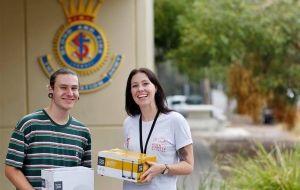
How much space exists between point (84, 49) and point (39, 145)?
9.10 ft

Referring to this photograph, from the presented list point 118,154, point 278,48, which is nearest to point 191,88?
point 278,48

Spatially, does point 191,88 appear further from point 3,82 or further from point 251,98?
point 3,82

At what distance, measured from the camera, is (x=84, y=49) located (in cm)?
543

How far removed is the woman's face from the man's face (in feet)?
1.41

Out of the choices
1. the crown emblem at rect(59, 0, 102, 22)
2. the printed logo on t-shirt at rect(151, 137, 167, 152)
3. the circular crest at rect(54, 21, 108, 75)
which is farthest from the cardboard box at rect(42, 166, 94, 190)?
the crown emblem at rect(59, 0, 102, 22)

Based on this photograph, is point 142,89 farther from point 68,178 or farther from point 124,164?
point 68,178

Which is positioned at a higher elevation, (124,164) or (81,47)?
Answer: (81,47)

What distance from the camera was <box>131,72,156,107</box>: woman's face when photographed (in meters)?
3.07

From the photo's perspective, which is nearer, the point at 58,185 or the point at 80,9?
the point at 58,185

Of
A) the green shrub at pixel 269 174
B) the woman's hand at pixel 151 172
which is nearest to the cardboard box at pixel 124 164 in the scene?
the woman's hand at pixel 151 172

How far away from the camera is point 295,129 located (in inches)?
620

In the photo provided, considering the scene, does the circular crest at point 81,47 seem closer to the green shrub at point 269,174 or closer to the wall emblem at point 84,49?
the wall emblem at point 84,49

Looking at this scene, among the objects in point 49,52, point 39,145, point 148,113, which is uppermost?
Answer: point 49,52

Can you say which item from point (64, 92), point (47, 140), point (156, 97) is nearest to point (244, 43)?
point (156, 97)
